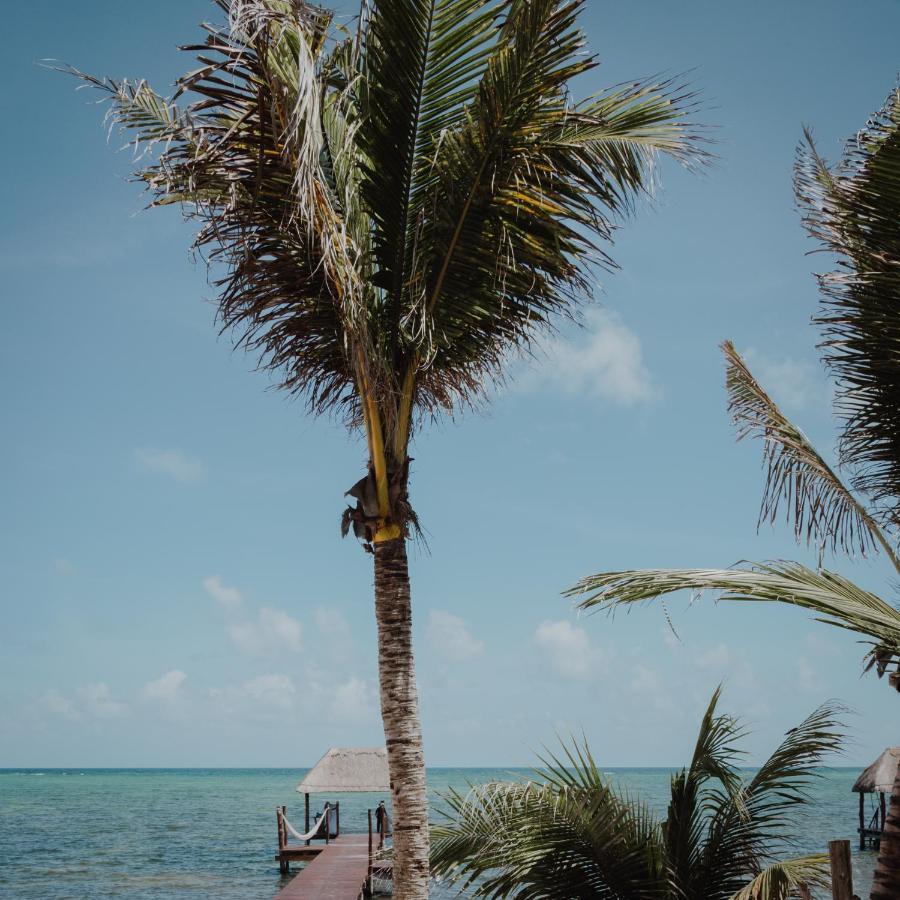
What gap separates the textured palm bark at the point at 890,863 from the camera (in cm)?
516

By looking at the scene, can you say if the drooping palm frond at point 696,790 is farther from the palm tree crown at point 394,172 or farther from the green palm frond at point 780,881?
the palm tree crown at point 394,172

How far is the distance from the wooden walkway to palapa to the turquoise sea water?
318cm

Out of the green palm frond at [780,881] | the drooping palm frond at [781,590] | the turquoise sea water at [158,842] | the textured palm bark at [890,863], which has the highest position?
the drooping palm frond at [781,590]

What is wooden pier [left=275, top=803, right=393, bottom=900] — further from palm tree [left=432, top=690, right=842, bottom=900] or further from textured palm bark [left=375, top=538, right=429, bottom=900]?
textured palm bark [left=375, top=538, right=429, bottom=900]

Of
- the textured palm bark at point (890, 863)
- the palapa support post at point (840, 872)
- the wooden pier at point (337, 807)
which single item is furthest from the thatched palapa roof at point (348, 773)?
the textured palm bark at point (890, 863)

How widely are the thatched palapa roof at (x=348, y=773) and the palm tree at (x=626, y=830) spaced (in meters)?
14.5

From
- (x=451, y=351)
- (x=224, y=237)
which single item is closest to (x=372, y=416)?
(x=451, y=351)

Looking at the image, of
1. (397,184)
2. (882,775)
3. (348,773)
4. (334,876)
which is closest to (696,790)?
(397,184)

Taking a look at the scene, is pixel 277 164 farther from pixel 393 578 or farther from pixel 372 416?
pixel 393 578

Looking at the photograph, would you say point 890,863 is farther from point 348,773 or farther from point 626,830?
point 348,773

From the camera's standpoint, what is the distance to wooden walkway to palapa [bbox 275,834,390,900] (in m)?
13.9

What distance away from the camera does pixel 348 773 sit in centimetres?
2094

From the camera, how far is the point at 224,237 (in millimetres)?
5637

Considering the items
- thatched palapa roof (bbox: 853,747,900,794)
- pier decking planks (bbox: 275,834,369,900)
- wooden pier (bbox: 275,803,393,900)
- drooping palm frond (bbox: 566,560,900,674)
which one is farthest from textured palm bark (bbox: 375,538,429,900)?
thatched palapa roof (bbox: 853,747,900,794)
